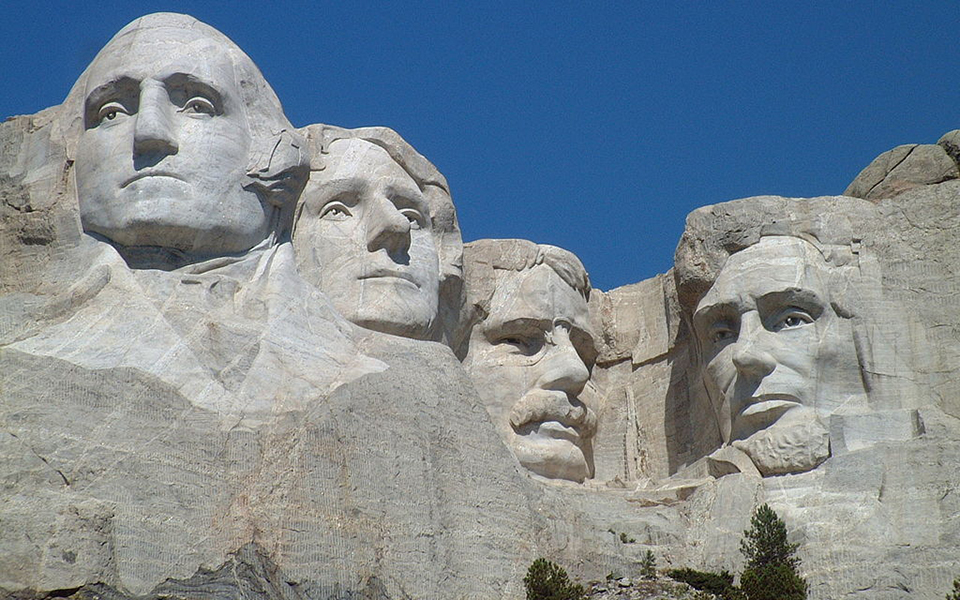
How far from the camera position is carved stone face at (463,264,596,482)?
16.2 meters

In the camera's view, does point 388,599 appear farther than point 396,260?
No

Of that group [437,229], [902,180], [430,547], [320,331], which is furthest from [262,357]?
[902,180]

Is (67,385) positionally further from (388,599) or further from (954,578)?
(954,578)

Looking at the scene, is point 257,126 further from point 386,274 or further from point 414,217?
point 414,217

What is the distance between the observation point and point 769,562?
46.4 ft

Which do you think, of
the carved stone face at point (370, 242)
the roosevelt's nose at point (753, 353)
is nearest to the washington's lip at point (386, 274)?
the carved stone face at point (370, 242)

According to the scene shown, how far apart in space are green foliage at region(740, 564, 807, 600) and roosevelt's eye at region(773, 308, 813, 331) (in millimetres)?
2616

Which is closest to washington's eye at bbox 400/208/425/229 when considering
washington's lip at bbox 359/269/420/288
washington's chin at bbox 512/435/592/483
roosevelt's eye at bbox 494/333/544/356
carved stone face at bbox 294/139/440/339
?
carved stone face at bbox 294/139/440/339

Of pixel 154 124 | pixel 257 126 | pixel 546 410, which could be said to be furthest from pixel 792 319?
pixel 154 124

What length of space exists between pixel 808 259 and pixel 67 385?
6061 mm

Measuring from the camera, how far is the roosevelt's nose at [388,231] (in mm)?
15484

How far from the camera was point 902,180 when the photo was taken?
16656mm

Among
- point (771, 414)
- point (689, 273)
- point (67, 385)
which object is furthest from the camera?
point (689, 273)

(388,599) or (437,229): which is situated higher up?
(437,229)
